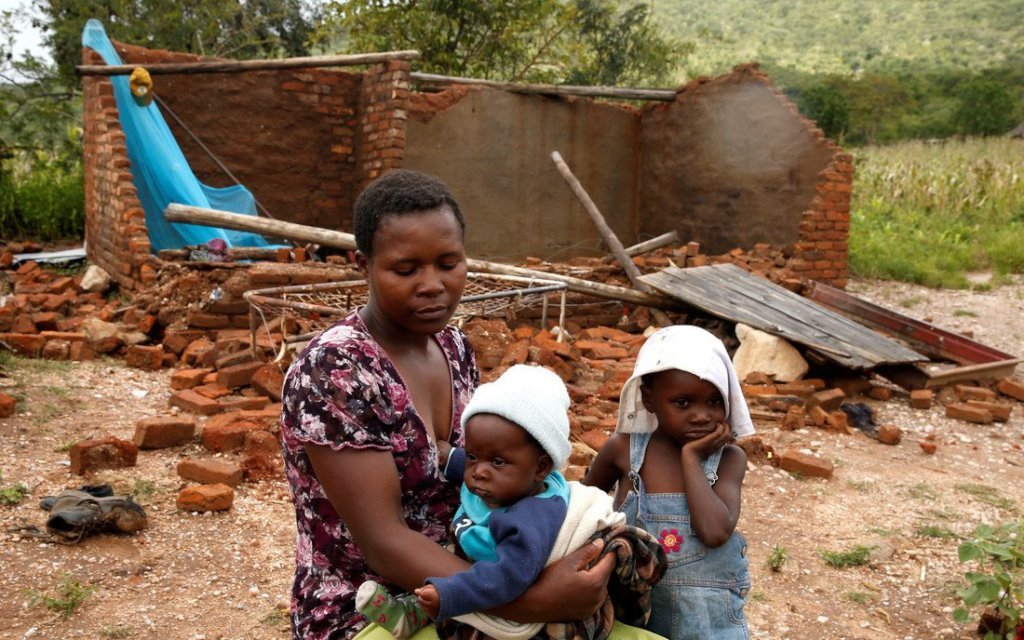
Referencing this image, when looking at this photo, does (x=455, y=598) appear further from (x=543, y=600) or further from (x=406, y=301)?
(x=406, y=301)

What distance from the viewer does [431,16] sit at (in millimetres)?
13633

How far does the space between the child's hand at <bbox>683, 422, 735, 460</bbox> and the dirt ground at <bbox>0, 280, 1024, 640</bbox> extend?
1.83 meters

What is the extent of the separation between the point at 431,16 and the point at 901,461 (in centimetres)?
1017

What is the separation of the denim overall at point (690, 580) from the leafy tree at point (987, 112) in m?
30.0

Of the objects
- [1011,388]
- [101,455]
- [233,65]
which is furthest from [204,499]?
[1011,388]

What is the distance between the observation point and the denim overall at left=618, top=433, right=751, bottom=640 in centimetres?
208

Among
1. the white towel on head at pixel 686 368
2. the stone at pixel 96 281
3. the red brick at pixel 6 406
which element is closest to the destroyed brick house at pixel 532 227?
the stone at pixel 96 281

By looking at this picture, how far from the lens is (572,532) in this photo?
5.74ft

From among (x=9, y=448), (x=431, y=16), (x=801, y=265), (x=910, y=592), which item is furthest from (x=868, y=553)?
(x=431, y=16)

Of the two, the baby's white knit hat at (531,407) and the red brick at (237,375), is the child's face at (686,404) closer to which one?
the baby's white knit hat at (531,407)

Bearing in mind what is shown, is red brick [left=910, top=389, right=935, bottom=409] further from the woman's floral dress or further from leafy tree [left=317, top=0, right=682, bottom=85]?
leafy tree [left=317, top=0, right=682, bottom=85]

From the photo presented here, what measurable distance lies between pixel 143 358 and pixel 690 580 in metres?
5.77

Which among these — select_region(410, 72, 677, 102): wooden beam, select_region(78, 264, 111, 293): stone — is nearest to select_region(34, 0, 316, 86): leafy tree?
select_region(410, 72, 677, 102): wooden beam

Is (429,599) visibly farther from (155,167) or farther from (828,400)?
(155,167)
